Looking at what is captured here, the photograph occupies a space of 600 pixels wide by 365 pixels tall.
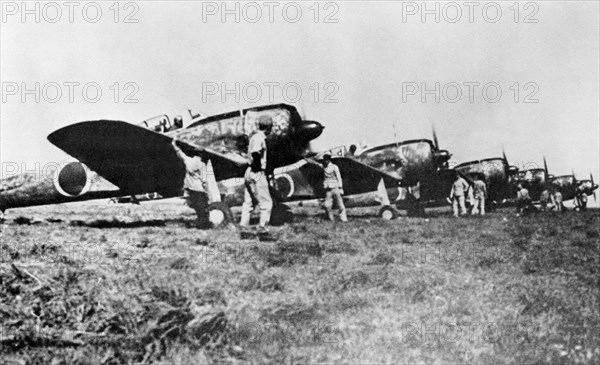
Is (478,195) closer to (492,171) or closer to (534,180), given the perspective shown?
(492,171)

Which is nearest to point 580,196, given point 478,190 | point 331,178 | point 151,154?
point 478,190

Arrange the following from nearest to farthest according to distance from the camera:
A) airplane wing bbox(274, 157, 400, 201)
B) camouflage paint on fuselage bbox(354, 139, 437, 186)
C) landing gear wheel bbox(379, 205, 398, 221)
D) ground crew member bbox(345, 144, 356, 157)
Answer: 1. landing gear wheel bbox(379, 205, 398, 221)
2. airplane wing bbox(274, 157, 400, 201)
3. camouflage paint on fuselage bbox(354, 139, 437, 186)
4. ground crew member bbox(345, 144, 356, 157)

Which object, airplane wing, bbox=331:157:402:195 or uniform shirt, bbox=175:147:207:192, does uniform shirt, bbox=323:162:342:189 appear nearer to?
airplane wing, bbox=331:157:402:195

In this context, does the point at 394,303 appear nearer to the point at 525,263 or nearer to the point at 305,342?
the point at 305,342

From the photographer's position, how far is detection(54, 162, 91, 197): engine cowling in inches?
376

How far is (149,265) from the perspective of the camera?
15.2ft

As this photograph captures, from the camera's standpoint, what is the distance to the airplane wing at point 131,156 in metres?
7.82

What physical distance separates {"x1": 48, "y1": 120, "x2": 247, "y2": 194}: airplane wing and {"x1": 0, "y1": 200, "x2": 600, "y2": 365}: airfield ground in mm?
2803

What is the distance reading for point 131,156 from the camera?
875 centimetres

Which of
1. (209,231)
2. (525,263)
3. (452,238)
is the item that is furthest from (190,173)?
(525,263)

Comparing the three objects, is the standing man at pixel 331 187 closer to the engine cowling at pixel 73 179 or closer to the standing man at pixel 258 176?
the standing man at pixel 258 176

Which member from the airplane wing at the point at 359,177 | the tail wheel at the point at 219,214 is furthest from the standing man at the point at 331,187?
the tail wheel at the point at 219,214

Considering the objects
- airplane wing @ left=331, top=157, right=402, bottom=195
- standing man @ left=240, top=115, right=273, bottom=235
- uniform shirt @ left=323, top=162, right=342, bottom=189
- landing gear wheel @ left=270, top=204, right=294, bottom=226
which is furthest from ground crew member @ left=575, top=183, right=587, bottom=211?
standing man @ left=240, top=115, right=273, bottom=235

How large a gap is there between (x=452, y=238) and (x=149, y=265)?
13.9 feet
